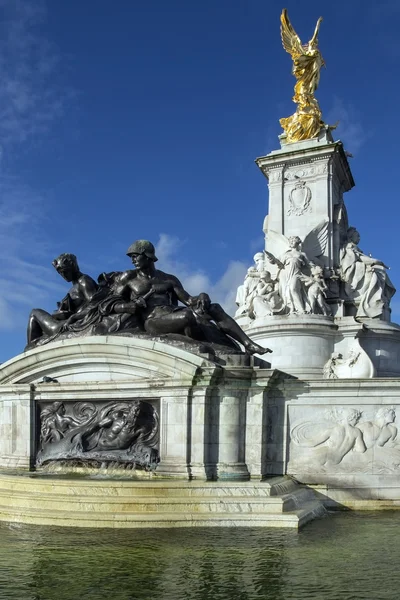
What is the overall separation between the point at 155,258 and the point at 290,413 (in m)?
3.98

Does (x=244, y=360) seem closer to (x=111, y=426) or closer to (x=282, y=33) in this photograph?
(x=111, y=426)

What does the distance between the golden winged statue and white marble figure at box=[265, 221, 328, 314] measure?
3.87 meters

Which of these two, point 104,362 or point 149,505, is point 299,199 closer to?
point 104,362

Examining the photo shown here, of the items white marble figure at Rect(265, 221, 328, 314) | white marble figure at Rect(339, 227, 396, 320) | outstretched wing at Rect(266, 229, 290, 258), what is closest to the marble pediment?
white marble figure at Rect(265, 221, 328, 314)

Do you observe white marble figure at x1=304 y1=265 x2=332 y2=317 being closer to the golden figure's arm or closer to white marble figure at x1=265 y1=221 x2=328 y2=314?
white marble figure at x1=265 y1=221 x2=328 y2=314

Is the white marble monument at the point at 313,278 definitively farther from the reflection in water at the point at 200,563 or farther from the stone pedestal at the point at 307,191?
the reflection in water at the point at 200,563

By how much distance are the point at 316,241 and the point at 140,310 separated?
36.0ft

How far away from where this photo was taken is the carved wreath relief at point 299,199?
72.3ft

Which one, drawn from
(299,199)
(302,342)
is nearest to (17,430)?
(302,342)

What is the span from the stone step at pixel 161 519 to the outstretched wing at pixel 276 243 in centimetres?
1343

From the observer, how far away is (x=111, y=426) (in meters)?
11.4

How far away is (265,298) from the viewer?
20.3 meters

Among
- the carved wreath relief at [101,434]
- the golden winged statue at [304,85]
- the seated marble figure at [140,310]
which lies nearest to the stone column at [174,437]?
the carved wreath relief at [101,434]

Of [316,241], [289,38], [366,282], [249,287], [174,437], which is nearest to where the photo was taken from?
[174,437]
